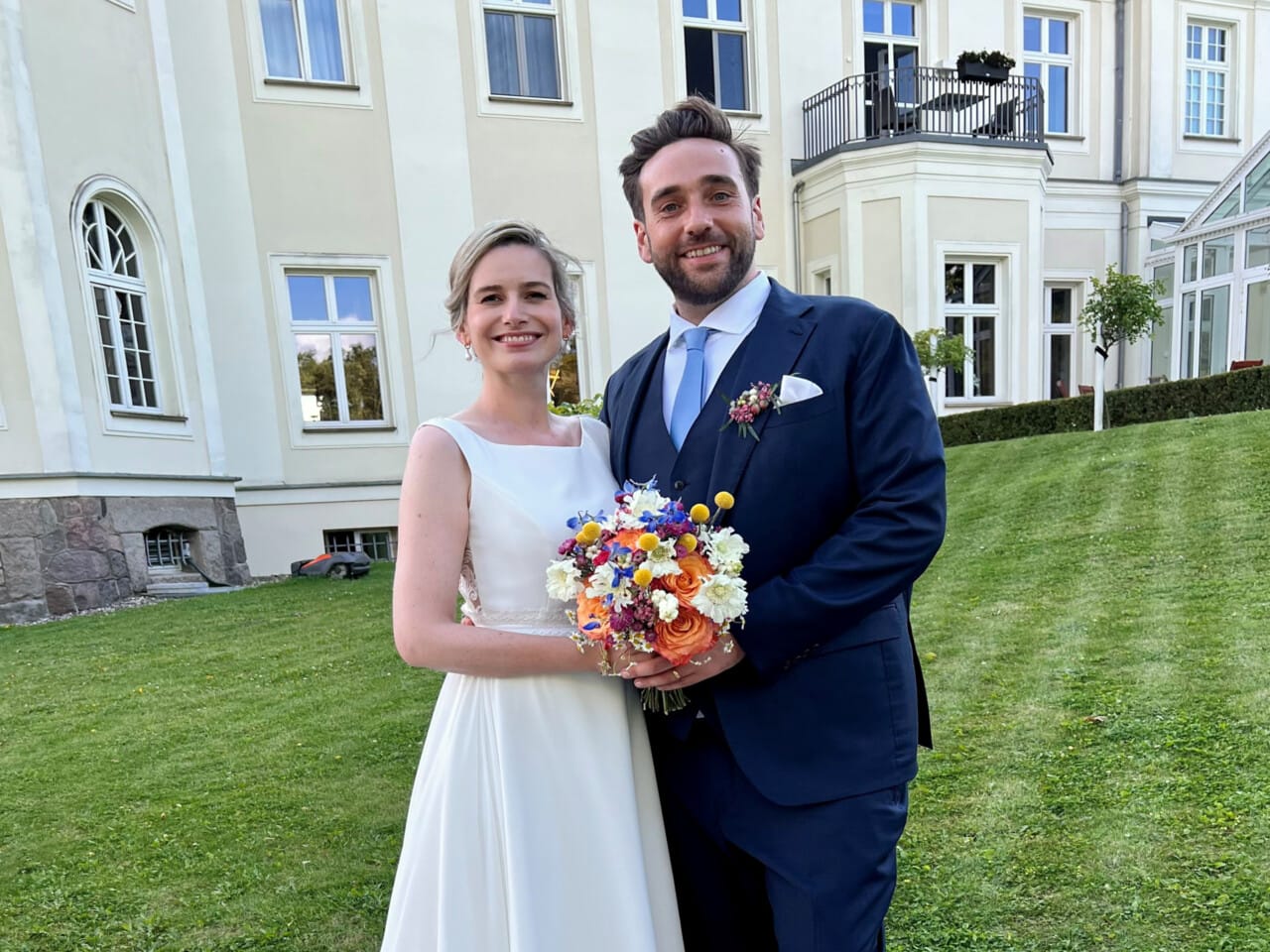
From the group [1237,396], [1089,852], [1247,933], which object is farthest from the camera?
[1237,396]

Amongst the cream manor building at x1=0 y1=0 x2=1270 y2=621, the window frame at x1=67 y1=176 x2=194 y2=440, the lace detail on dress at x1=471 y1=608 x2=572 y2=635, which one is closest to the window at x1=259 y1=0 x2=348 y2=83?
the cream manor building at x1=0 y1=0 x2=1270 y2=621

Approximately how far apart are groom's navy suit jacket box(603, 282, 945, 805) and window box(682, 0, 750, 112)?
12458 mm

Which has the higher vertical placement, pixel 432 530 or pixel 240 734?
pixel 432 530

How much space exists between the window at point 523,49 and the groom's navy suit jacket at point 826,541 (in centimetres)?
1182

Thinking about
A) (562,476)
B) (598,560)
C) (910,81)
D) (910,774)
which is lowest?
(910,774)

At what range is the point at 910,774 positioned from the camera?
5.74ft

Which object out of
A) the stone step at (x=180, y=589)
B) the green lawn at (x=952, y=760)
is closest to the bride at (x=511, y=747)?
the green lawn at (x=952, y=760)

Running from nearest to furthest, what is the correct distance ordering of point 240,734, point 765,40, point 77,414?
point 240,734 < point 77,414 < point 765,40

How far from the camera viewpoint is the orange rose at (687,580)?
146 centimetres

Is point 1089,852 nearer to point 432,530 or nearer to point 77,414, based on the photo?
point 432,530

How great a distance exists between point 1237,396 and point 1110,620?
22.9ft

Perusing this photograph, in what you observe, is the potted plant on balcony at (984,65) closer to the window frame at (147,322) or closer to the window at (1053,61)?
the window at (1053,61)

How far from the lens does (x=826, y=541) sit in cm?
163

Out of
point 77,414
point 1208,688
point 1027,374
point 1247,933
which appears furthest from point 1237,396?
point 77,414
